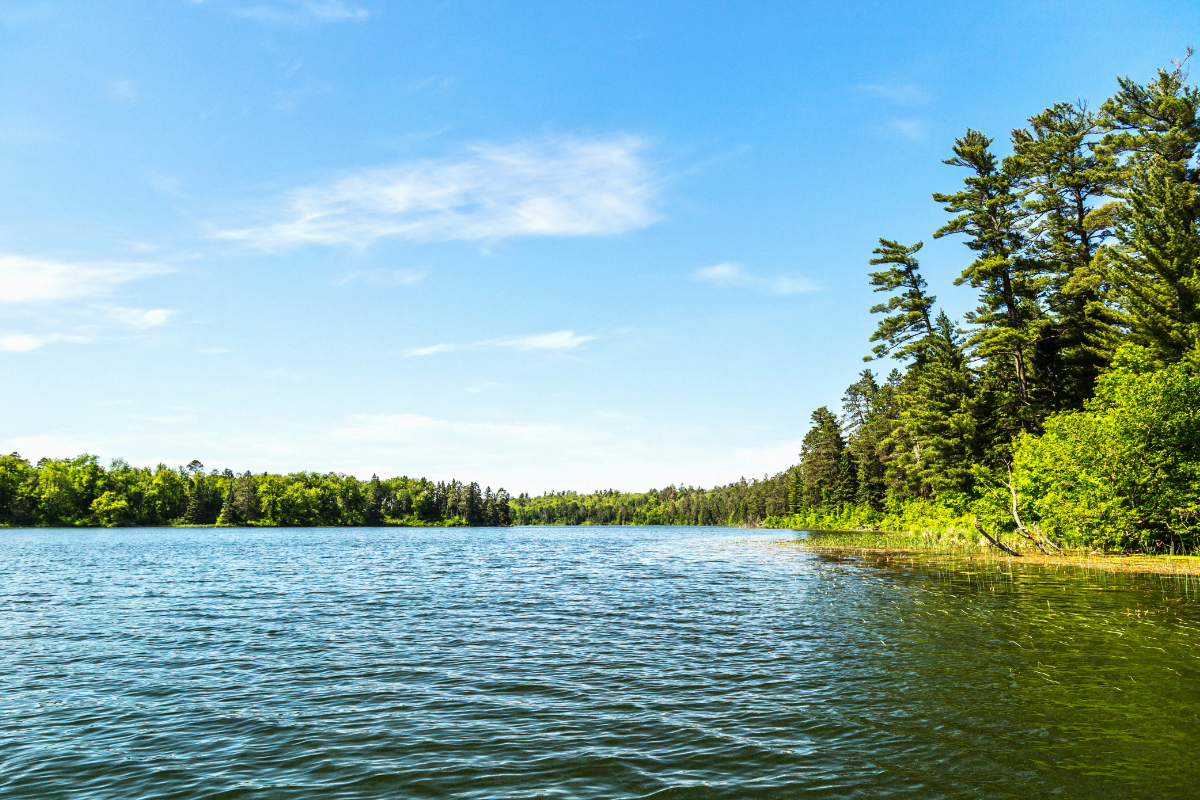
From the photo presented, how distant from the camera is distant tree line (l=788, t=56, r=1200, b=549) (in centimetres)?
3247

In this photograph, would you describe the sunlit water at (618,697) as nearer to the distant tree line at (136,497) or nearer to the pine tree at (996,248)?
the pine tree at (996,248)

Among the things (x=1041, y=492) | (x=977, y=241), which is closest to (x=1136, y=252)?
(x=977, y=241)

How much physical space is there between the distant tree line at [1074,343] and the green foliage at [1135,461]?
0.26 ft

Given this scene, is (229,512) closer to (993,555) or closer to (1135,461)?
(993,555)

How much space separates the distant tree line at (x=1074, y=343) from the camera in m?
32.5

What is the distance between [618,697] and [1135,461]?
33.1 m

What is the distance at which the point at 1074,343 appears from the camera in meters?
47.1

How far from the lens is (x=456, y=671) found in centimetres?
1441

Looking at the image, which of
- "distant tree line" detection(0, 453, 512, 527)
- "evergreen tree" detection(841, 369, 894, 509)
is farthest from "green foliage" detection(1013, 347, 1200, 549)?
"distant tree line" detection(0, 453, 512, 527)

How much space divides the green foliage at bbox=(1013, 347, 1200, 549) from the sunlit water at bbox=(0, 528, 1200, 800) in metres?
9.92

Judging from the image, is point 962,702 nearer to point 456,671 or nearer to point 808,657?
point 808,657

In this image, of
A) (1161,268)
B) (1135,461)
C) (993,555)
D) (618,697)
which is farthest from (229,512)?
(1161,268)

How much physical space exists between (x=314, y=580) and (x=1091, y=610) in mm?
34637

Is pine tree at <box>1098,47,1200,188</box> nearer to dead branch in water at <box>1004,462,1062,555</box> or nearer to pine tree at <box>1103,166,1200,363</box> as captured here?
pine tree at <box>1103,166,1200,363</box>
